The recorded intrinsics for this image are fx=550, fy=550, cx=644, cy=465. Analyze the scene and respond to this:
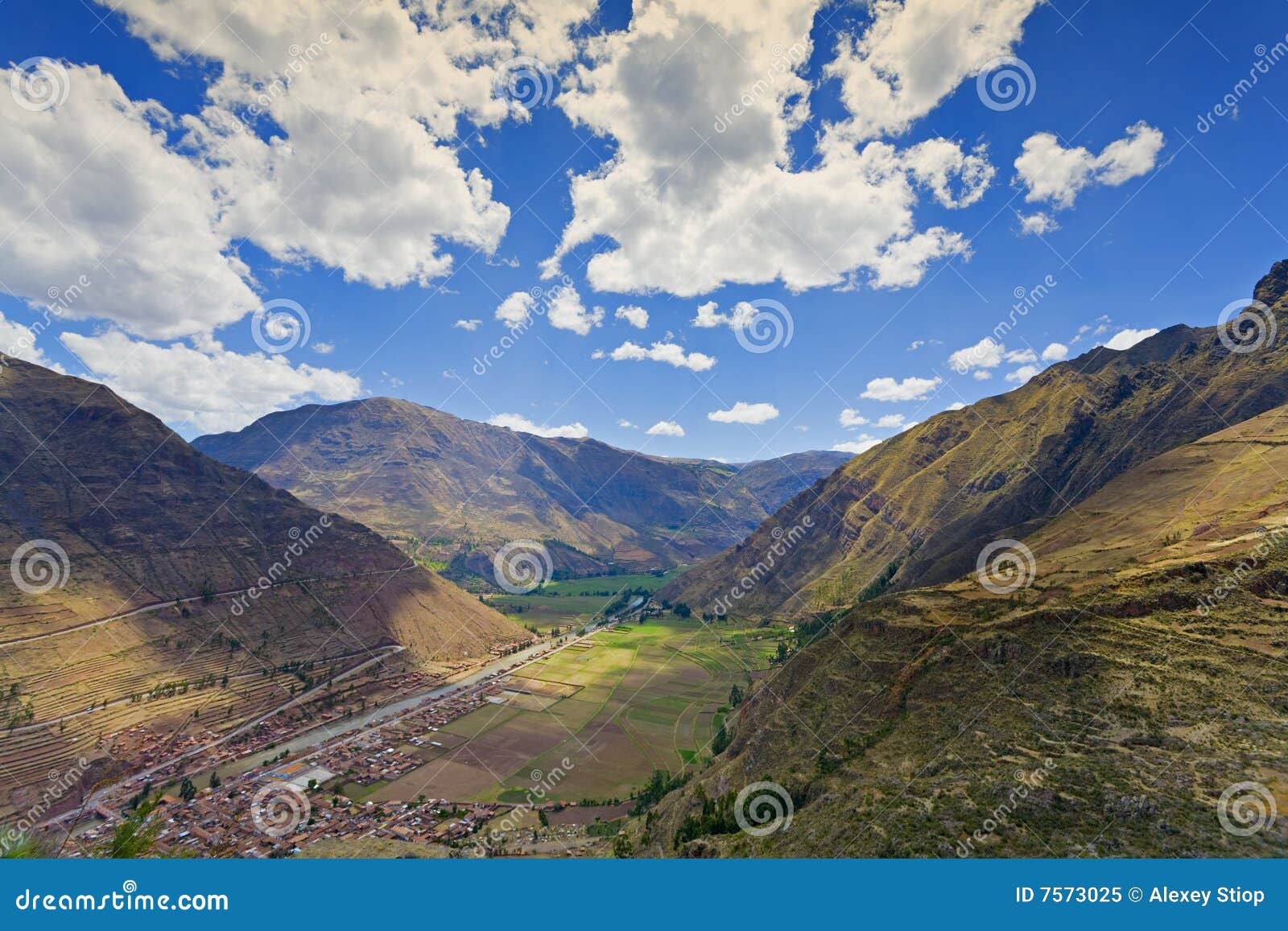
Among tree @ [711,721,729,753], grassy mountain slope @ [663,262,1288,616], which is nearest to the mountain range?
tree @ [711,721,729,753]

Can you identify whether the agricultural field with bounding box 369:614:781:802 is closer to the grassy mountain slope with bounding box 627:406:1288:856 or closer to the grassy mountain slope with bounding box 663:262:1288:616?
the grassy mountain slope with bounding box 627:406:1288:856

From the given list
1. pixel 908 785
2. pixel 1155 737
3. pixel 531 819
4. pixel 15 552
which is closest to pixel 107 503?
pixel 15 552

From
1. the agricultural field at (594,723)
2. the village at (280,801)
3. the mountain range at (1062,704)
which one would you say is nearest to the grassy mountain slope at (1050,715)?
the mountain range at (1062,704)

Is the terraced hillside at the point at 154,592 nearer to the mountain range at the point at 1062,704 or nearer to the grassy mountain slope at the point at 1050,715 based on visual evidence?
the mountain range at the point at 1062,704

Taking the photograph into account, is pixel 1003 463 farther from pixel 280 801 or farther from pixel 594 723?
pixel 280 801

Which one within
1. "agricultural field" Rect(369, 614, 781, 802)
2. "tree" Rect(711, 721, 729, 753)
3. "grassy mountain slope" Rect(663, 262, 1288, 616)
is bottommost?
"tree" Rect(711, 721, 729, 753)

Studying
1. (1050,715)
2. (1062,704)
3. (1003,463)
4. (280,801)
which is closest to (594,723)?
(280,801)
